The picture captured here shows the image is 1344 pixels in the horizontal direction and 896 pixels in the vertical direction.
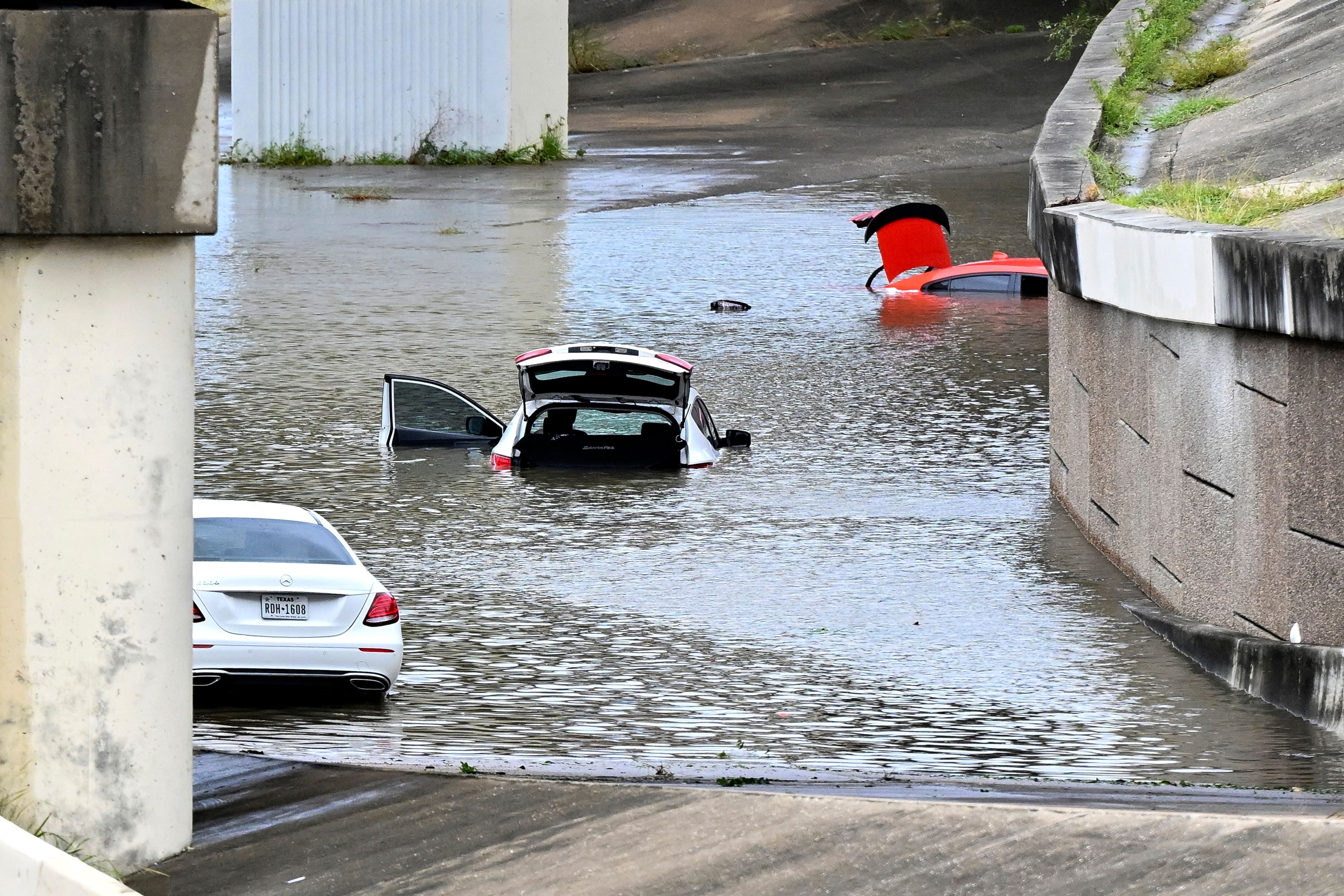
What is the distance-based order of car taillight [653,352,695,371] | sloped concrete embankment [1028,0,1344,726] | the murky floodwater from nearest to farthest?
Answer: sloped concrete embankment [1028,0,1344,726], the murky floodwater, car taillight [653,352,695,371]

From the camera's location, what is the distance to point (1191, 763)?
941cm

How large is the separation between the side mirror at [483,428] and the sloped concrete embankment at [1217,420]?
6.47m

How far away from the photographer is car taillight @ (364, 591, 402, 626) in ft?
36.2

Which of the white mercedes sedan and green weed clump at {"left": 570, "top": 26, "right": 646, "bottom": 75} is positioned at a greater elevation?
green weed clump at {"left": 570, "top": 26, "right": 646, "bottom": 75}

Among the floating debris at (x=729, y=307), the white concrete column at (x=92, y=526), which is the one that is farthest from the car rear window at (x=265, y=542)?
the floating debris at (x=729, y=307)

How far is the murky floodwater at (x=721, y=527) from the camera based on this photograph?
10375 millimetres

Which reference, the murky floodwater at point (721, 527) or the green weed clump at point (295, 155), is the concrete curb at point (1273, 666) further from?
the green weed clump at point (295, 155)

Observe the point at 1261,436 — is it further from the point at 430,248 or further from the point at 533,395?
the point at 430,248

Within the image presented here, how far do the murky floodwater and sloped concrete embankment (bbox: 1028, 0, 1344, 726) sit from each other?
1.27 feet

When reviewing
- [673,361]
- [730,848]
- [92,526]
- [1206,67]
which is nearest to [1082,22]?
[1206,67]

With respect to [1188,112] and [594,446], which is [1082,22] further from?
[594,446]

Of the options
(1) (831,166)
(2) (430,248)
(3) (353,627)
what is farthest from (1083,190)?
(1) (831,166)

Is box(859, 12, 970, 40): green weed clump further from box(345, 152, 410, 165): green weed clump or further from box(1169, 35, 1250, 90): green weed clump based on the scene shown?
box(1169, 35, 1250, 90): green weed clump

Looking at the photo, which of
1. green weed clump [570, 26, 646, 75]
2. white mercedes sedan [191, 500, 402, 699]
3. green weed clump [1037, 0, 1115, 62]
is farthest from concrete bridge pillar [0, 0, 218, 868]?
green weed clump [570, 26, 646, 75]
